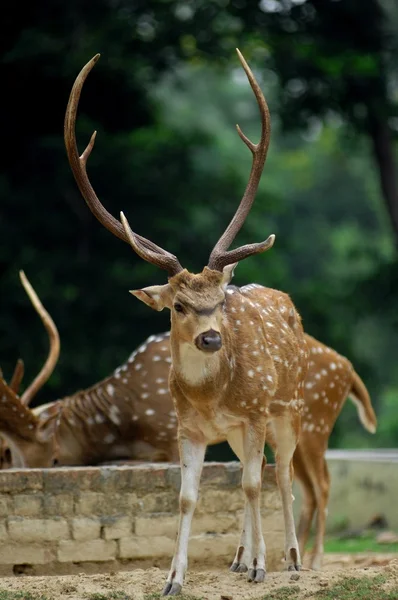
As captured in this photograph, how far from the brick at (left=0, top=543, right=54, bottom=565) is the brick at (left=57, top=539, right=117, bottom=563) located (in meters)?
0.08

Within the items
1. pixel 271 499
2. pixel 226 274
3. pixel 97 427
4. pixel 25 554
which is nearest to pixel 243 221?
pixel 226 274

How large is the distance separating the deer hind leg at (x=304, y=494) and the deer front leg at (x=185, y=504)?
2541mm

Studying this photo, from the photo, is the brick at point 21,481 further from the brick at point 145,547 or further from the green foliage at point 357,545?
the green foliage at point 357,545

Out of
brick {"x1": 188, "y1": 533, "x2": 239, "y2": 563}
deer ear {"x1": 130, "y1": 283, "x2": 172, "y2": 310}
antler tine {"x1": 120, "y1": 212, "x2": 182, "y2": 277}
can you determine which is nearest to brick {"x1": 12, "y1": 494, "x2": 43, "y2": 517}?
brick {"x1": 188, "y1": 533, "x2": 239, "y2": 563}

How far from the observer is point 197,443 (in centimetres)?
604

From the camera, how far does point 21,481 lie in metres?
7.14

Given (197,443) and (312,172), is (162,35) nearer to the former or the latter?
(197,443)

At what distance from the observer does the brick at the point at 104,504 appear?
7211 mm

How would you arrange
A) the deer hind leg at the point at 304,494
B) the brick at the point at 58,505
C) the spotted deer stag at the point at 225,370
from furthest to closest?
1. the deer hind leg at the point at 304,494
2. the brick at the point at 58,505
3. the spotted deer stag at the point at 225,370

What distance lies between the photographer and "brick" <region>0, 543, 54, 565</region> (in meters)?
7.06

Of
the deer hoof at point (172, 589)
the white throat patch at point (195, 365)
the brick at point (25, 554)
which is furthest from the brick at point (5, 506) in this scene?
the white throat patch at point (195, 365)

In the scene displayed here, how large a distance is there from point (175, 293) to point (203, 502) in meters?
2.03

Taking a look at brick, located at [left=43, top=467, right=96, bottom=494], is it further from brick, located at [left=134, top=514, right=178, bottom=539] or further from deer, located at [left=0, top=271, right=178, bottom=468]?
deer, located at [left=0, top=271, right=178, bottom=468]

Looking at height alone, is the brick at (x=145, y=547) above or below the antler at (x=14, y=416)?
above
